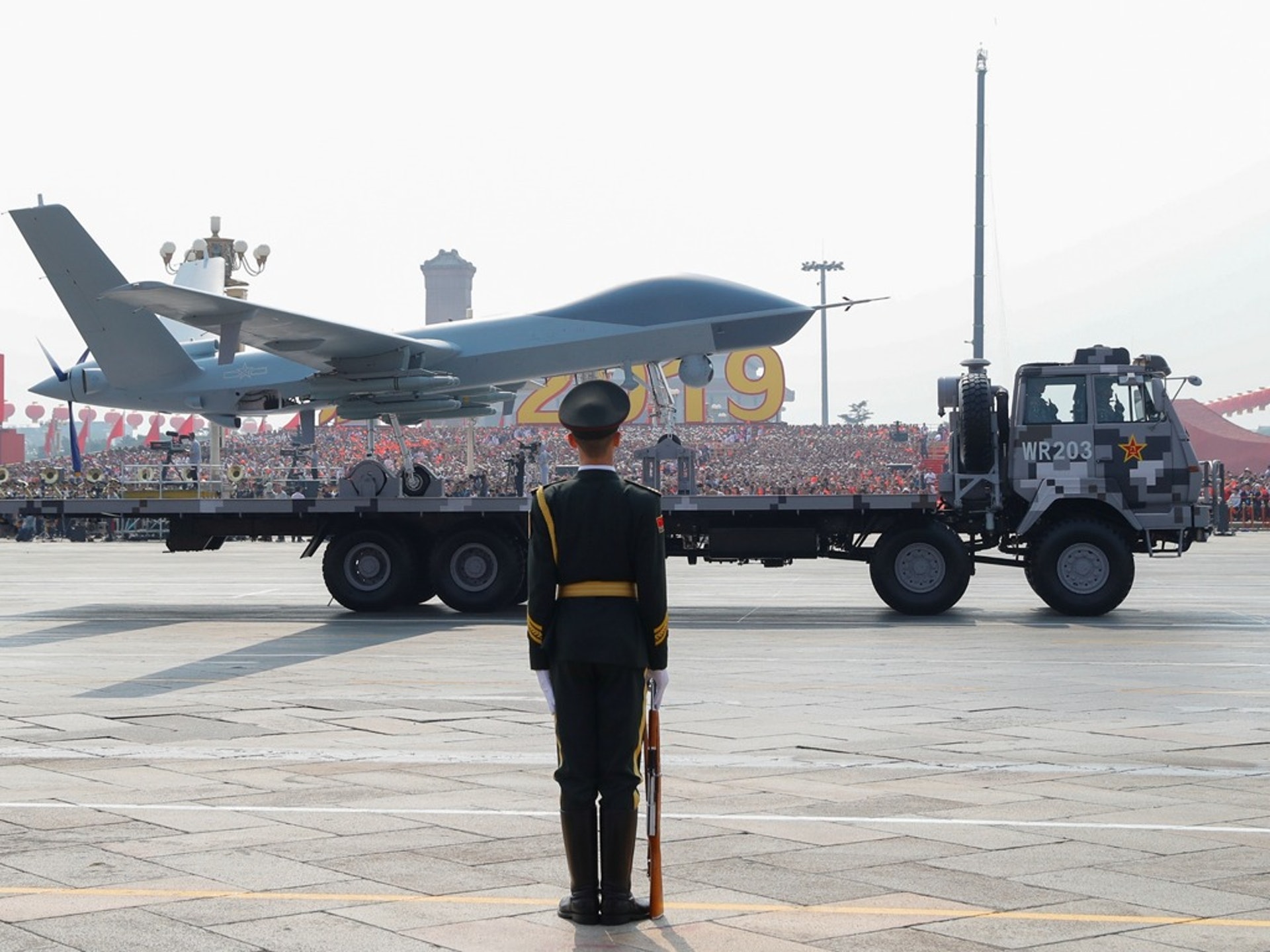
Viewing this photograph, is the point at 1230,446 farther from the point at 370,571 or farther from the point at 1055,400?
the point at 370,571

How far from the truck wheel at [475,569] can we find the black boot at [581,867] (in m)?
15.4

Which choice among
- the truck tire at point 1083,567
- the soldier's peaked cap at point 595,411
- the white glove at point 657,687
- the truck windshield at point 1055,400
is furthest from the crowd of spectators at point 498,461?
the white glove at point 657,687

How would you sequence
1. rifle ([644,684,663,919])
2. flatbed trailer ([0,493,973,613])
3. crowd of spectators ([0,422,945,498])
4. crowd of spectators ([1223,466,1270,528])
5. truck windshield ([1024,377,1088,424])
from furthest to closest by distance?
1. crowd of spectators ([1223,466,1270,528])
2. crowd of spectators ([0,422,945,498])
3. flatbed trailer ([0,493,973,613])
4. truck windshield ([1024,377,1088,424])
5. rifle ([644,684,663,919])

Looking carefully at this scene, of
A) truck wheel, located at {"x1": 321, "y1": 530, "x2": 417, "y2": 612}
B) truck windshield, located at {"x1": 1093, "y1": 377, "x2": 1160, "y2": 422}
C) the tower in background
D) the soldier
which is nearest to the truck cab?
truck windshield, located at {"x1": 1093, "y1": 377, "x2": 1160, "y2": 422}

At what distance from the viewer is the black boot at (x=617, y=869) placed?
6.48 meters

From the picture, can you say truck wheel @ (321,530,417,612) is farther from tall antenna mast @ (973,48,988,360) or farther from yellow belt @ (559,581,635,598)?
tall antenna mast @ (973,48,988,360)

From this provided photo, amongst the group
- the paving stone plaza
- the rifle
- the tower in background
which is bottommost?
the paving stone plaza

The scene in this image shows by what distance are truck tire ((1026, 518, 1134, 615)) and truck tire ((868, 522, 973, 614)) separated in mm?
1002

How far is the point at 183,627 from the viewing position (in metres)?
20.7

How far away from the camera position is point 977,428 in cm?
2120

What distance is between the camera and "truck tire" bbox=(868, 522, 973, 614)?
69.3 ft

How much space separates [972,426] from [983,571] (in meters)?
13.4

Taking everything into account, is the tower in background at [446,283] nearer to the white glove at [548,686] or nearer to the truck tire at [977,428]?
the truck tire at [977,428]

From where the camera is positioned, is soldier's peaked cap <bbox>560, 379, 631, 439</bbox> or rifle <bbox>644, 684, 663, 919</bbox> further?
soldier's peaked cap <bbox>560, 379, 631, 439</bbox>
